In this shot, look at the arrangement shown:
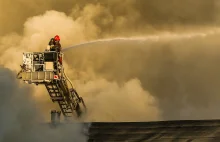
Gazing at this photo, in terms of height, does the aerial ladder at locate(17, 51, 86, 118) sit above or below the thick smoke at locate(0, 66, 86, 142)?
above

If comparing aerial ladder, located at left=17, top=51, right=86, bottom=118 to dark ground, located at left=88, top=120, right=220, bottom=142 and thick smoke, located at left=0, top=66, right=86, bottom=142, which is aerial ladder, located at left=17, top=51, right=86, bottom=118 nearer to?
thick smoke, located at left=0, top=66, right=86, bottom=142

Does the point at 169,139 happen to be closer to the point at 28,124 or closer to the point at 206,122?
the point at 206,122

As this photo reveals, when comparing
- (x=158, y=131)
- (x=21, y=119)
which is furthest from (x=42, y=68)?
(x=158, y=131)

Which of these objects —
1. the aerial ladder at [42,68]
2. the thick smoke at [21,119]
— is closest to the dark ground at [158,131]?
the thick smoke at [21,119]

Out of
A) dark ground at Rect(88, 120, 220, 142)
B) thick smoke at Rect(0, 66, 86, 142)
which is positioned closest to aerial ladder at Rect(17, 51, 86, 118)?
thick smoke at Rect(0, 66, 86, 142)

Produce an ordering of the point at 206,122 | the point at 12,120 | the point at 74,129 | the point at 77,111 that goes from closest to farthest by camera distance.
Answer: the point at 12,120
the point at 74,129
the point at 206,122
the point at 77,111

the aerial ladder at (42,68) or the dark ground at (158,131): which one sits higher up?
the aerial ladder at (42,68)

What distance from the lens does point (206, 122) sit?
17156 millimetres

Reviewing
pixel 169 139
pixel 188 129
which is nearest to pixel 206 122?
pixel 188 129

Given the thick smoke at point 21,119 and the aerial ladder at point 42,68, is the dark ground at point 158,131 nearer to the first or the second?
the thick smoke at point 21,119

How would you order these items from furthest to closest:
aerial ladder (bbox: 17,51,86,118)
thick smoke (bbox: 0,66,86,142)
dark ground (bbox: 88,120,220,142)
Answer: aerial ladder (bbox: 17,51,86,118), dark ground (bbox: 88,120,220,142), thick smoke (bbox: 0,66,86,142)

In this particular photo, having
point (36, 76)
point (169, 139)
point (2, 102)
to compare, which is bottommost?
point (169, 139)

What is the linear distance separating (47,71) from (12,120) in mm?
3567

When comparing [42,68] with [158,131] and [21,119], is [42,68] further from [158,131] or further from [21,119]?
[158,131]
